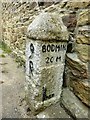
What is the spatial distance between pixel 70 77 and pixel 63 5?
3.01 ft

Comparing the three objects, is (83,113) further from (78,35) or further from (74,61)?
(78,35)

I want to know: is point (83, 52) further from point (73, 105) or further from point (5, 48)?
point (5, 48)

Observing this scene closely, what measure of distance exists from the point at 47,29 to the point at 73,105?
89 cm

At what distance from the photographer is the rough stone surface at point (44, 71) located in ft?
5.52

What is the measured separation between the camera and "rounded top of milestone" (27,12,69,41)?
1.63 metres

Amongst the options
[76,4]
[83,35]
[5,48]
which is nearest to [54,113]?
[83,35]

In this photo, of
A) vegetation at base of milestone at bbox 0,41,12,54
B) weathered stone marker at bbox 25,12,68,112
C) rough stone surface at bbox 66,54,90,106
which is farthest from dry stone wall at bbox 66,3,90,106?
vegetation at base of milestone at bbox 0,41,12,54

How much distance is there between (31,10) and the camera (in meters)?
3.02

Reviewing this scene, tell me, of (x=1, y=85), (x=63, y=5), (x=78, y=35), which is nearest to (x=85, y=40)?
(x=78, y=35)

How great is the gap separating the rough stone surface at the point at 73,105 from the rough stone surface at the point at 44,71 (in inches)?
4.6

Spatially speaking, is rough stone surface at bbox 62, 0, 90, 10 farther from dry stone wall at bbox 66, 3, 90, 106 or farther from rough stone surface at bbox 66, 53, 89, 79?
rough stone surface at bbox 66, 53, 89, 79

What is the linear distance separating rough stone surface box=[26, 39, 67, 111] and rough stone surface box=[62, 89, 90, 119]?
0.39ft

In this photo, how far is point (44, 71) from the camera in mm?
1726

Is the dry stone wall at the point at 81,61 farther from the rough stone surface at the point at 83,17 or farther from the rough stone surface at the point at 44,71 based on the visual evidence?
the rough stone surface at the point at 44,71
